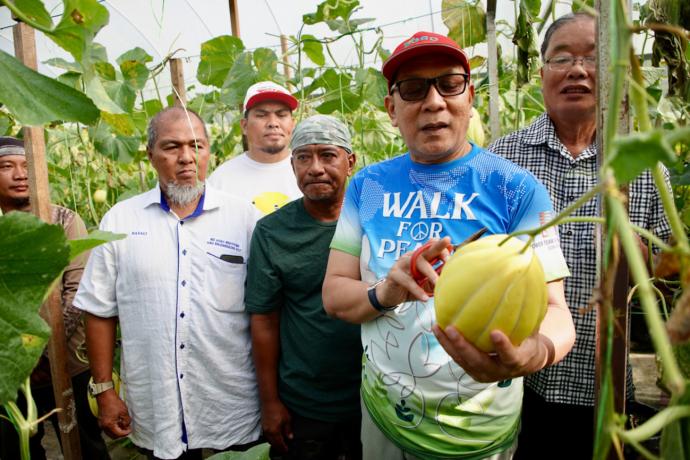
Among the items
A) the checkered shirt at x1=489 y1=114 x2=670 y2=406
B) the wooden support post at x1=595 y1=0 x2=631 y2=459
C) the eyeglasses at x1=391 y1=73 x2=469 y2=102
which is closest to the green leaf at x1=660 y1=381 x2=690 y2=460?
the wooden support post at x1=595 y1=0 x2=631 y2=459

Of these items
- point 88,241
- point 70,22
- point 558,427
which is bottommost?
point 558,427

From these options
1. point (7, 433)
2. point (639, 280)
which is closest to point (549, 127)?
point (639, 280)

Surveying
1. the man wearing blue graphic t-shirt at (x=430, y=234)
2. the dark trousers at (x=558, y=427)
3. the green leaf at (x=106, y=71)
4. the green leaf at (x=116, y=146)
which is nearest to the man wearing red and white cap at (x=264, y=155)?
the green leaf at (x=106, y=71)

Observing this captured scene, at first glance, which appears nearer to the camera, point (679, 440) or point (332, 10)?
point (679, 440)

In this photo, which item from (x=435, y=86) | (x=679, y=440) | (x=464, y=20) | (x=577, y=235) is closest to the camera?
(x=679, y=440)

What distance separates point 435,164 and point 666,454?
2.85 feet

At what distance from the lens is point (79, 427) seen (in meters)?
2.21

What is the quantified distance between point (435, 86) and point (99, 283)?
1278 millimetres

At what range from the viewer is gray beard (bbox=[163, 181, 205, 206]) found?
191 cm

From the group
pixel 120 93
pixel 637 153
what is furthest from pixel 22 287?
pixel 120 93

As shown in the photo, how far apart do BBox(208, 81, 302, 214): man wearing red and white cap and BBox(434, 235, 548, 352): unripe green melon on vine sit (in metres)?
1.72

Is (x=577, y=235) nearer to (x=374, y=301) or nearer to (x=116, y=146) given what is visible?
(x=374, y=301)

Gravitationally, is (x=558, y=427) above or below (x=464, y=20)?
below

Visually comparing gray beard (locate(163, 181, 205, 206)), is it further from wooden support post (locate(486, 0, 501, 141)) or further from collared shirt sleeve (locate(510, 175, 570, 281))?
collared shirt sleeve (locate(510, 175, 570, 281))
